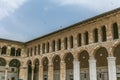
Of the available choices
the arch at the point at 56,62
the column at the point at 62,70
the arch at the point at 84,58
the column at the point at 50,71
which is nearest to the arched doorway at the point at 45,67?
the column at the point at 50,71

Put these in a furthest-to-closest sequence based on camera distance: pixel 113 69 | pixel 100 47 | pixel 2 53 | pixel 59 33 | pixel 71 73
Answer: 1. pixel 2 53
2. pixel 59 33
3. pixel 71 73
4. pixel 100 47
5. pixel 113 69

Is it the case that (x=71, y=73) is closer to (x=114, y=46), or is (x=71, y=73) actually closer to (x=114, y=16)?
(x=114, y=46)

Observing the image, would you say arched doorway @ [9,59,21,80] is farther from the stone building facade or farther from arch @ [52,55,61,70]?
arch @ [52,55,61,70]

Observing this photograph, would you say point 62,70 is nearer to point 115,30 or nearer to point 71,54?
point 71,54

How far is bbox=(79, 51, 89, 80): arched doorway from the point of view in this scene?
23.7 meters

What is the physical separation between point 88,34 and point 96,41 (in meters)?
1.40

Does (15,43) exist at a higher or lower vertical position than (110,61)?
higher

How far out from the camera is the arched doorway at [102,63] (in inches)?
850

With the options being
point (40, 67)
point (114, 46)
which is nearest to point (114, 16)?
point (114, 46)

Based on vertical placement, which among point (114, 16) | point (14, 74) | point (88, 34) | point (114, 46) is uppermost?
point (114, 16)

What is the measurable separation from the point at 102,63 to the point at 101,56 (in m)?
0.80

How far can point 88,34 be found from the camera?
75.3ft

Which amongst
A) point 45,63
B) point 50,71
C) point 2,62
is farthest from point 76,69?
point 2,62

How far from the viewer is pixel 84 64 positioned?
24.2 metres
